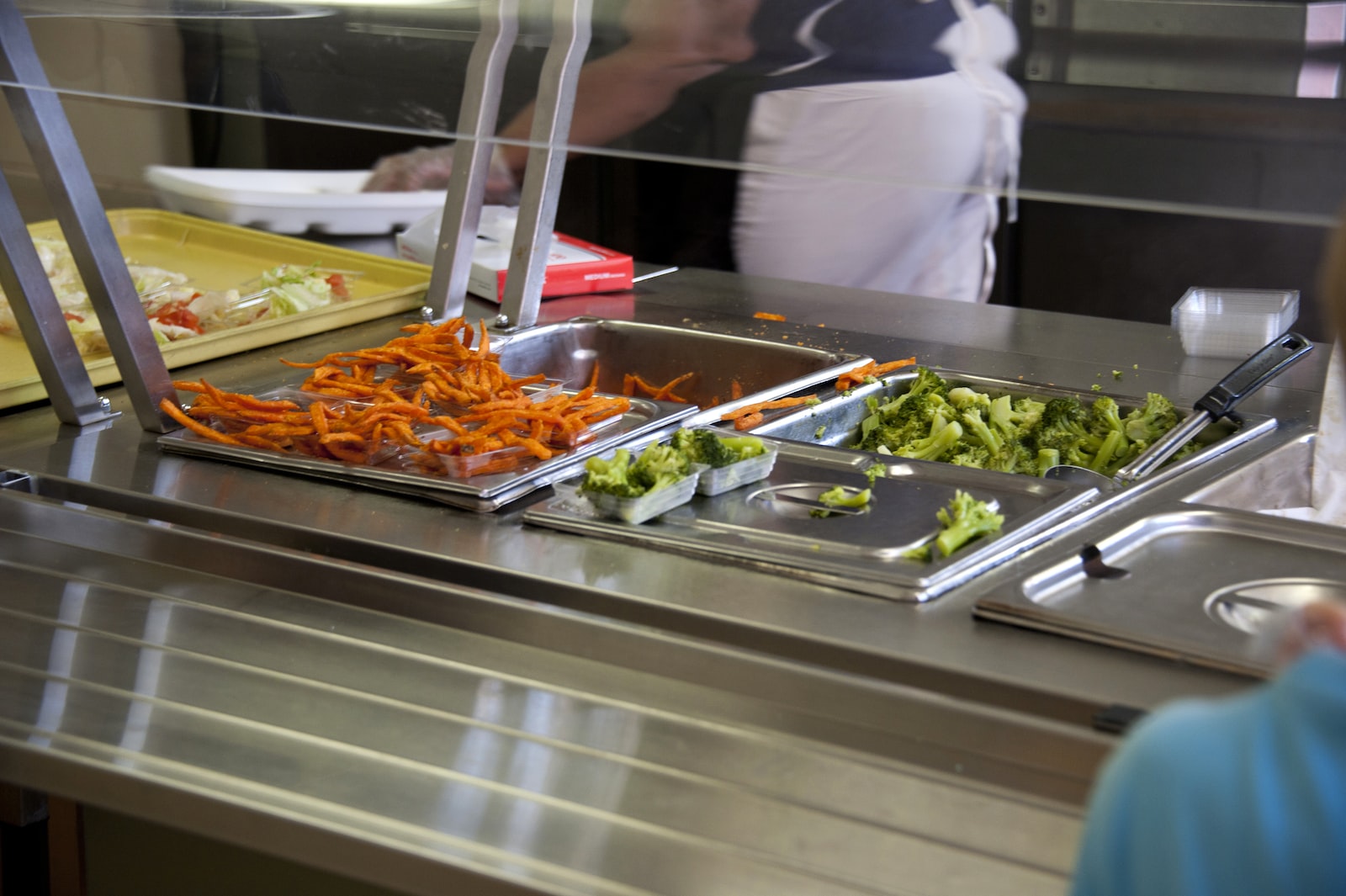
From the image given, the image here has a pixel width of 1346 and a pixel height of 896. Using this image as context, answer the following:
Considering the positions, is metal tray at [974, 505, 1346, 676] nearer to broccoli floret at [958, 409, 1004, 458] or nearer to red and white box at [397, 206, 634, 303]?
broccoli floret at [958, 409, 1004, 458]

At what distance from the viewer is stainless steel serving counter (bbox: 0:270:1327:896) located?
89cm

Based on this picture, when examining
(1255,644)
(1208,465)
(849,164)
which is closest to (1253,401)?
(1208,465)

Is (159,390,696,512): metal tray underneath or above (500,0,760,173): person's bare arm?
underneath

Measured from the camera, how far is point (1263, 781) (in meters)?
0.47

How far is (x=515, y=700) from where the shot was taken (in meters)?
1.06

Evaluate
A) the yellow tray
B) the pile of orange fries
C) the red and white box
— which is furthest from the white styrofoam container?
the pile of orange fries

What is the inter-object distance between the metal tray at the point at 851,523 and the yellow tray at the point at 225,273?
2.60 ft

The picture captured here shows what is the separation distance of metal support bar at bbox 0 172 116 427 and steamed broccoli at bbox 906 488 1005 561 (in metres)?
1.03

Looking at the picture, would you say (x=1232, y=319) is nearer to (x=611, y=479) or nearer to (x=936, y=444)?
(x=936, y=444)

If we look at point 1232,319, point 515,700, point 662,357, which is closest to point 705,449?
point 515,700

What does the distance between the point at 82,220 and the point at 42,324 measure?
156mm

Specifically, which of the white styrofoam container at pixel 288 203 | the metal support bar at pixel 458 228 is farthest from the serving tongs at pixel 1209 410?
the white styrofoam container at pixel 288 203

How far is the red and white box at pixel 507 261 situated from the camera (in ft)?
7.35

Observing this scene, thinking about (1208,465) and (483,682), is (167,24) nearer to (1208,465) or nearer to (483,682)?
(483,682)
